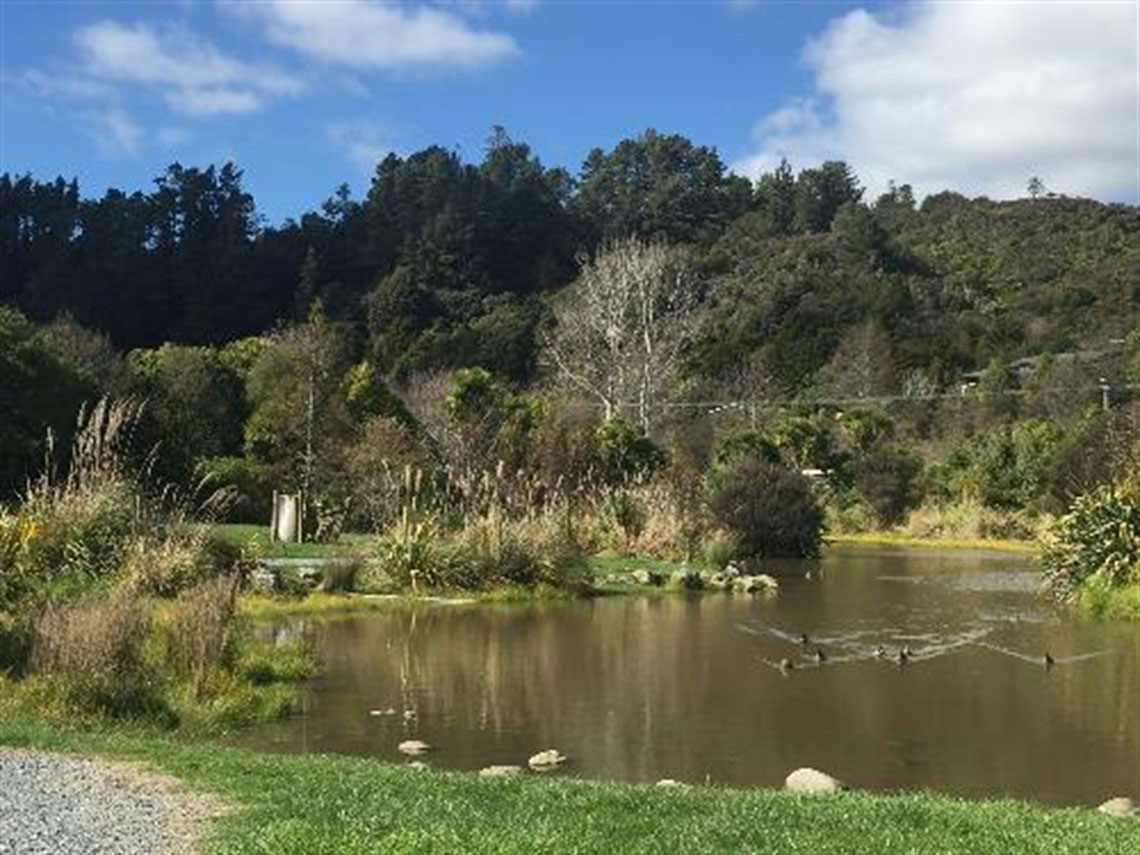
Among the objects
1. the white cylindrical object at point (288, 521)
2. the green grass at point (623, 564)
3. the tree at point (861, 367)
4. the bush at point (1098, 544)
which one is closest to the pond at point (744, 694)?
the bush at point (1098, 544)

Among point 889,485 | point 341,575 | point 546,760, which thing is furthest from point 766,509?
point 546,760

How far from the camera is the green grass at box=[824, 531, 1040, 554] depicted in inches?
1202

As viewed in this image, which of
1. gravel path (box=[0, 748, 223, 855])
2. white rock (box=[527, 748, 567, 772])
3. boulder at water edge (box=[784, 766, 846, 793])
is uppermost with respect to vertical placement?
gravel path (box=[0, 748, 223, 855])

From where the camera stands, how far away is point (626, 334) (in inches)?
1693

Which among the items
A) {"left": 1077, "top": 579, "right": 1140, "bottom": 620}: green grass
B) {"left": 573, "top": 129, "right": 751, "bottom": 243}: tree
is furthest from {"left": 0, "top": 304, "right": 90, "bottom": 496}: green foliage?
{"left": 573, "top": 129, "right": 751, "bottom": 243}: tree

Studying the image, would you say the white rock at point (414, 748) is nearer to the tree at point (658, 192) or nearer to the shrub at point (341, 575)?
the shrub at point (341, 575)

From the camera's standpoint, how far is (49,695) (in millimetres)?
9000

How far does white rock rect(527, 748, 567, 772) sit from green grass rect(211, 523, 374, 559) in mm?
8084

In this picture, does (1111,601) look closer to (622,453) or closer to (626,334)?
(622,453)

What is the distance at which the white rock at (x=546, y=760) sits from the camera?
8344 millimetres

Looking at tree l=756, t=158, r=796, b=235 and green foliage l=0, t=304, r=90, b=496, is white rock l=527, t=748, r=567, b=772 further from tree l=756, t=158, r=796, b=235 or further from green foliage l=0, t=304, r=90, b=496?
tree l=756, t=158, r=796, b=235

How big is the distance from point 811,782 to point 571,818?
229 cm

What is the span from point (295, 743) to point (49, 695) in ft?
5.15

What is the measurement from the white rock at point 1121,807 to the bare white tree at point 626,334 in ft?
108
